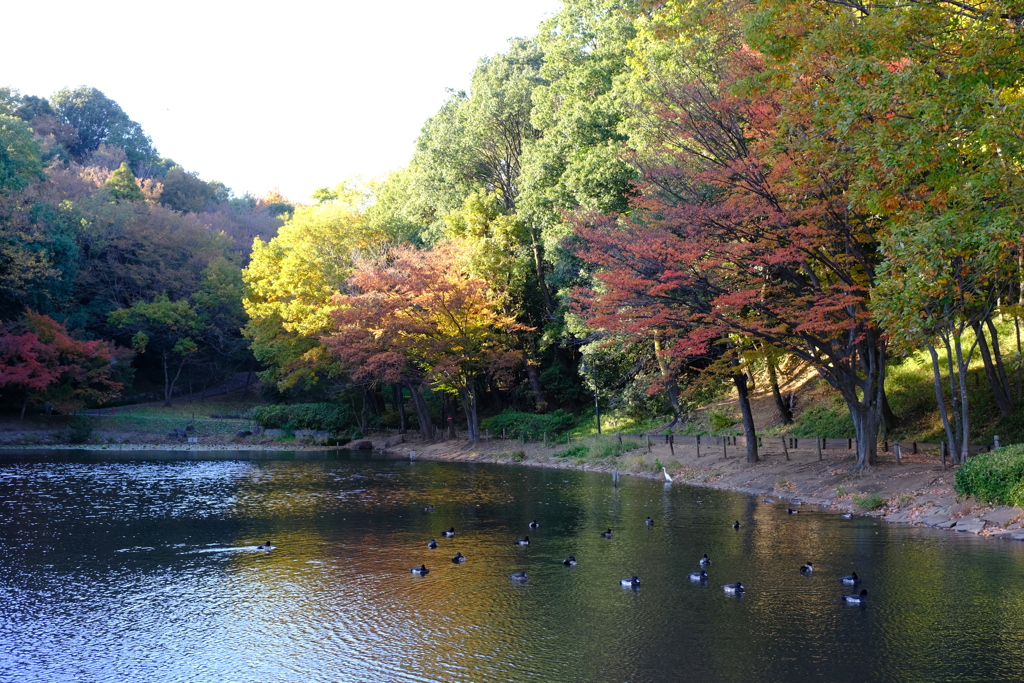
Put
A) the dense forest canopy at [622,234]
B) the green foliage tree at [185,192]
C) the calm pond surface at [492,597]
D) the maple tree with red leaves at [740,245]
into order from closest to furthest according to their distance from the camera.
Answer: the calm pond surface at [492,597], the dense forest canopy at [622,234], the maple tree with red leaves at [740,245], the green foliage tree at [185,192]

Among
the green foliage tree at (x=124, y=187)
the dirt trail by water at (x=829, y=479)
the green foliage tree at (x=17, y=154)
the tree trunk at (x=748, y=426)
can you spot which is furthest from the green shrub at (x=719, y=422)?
the green foliage tree at (x=124, y=187)

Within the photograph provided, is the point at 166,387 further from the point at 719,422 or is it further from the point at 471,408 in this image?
the point at 719,422

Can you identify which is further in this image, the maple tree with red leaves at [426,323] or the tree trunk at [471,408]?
the tree trunk at [471,408]

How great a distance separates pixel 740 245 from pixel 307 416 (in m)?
33.5

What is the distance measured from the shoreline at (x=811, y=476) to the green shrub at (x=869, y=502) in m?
0.02

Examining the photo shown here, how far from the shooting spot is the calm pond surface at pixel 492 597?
8484 mm

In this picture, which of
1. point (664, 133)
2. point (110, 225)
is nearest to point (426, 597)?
point (664, 133)

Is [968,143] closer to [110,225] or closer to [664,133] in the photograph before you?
[664,133]

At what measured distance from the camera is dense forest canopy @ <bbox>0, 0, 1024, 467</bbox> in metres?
12.2

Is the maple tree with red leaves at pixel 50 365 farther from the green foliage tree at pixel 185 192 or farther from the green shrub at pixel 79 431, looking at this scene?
the green foliage tree at pixel 185 192

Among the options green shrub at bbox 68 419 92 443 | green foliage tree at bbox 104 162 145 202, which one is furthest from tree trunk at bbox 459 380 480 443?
green foliage tree at bbox 104 162 145 202

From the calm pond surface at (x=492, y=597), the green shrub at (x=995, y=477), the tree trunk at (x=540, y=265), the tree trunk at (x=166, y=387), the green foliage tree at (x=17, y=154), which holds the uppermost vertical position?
the green foliage tree at (x=17, y=154)

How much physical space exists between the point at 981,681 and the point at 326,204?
39467mm

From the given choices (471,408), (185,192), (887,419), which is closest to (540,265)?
(471,408)
